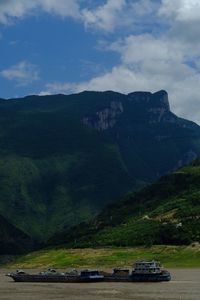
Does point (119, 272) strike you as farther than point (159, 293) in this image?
Yes

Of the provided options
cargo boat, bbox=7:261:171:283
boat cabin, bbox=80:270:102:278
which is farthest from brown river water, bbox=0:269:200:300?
boat cabin, bbox=80:270:102:278

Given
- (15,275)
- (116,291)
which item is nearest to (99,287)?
(116,291)

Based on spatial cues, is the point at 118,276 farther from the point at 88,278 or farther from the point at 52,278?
the point at 52,278

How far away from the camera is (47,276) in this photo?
543 feet

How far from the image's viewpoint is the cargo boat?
15175cm

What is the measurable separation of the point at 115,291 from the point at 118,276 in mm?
28347

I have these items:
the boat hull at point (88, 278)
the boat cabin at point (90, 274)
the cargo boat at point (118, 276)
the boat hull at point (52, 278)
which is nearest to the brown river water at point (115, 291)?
the boat hull at point (88, 278)

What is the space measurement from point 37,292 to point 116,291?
56.0 feet

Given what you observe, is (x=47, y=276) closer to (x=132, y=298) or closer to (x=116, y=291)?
(x=116, y=291)

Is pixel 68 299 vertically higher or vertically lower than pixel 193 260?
lower

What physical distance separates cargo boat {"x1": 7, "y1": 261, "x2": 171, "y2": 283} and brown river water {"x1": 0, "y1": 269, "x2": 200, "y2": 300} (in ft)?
11.4

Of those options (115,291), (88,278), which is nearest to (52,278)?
(88,278)

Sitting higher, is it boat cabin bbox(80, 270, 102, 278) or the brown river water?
boat cabin bbox(80, 270, 102, 278)

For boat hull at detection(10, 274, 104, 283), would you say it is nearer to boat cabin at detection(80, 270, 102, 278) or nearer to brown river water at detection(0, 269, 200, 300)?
boat cabin at detection(80, 270, 102, 278)
